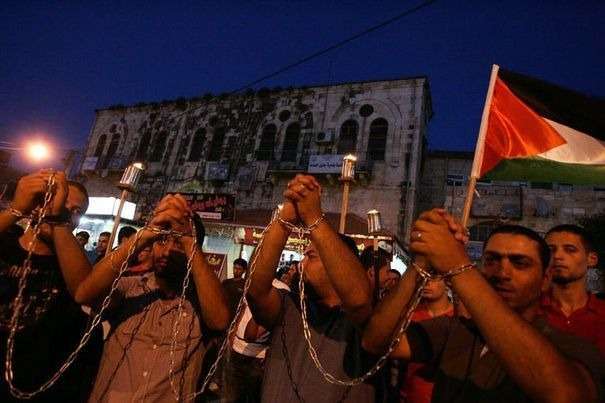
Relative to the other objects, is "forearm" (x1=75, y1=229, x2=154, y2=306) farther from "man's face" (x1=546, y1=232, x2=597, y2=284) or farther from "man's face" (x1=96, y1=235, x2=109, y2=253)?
"man's face" (x1=96, y1=235, x2=109, y2=253)

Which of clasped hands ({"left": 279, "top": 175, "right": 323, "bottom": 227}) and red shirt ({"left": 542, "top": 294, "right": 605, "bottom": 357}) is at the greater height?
clasped hands ({"left": 279, "top": 175, "right": 323, "bottom": 227})

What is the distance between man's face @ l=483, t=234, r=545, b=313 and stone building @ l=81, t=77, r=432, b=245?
42.3 ft

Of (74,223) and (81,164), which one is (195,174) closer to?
→ (81,164)

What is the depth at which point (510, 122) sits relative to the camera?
13.5ft

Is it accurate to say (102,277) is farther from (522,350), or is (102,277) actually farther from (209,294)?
(522,350)

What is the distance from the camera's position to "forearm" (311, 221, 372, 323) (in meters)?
1.66

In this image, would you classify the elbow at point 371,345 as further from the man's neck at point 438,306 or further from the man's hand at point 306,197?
the man's neck at point 438,306

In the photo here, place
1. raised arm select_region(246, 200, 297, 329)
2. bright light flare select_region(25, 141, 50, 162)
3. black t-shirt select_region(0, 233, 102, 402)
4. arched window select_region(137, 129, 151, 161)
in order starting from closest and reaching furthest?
raised arm select_region(246, 200, 297, 329) < black t-shirt select_region(0, 233, 102, 402) < bright light flare select_region(25, 141, 50, 162) < arched window select_region(137, 129, 151, 161)

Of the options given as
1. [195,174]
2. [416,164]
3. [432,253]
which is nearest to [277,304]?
[432,253]

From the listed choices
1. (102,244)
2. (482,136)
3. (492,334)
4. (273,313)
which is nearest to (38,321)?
(273,313)

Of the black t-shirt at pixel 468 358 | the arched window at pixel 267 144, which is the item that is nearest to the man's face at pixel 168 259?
the black t-shirt at pixel 468 358

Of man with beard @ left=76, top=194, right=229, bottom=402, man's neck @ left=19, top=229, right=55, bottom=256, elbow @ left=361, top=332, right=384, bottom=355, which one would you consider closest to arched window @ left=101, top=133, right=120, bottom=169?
man's neck @ left=19, top=229, right=55, bottom=256

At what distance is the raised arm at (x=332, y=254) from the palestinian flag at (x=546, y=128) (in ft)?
10.3

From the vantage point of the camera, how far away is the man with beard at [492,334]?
110 cm
